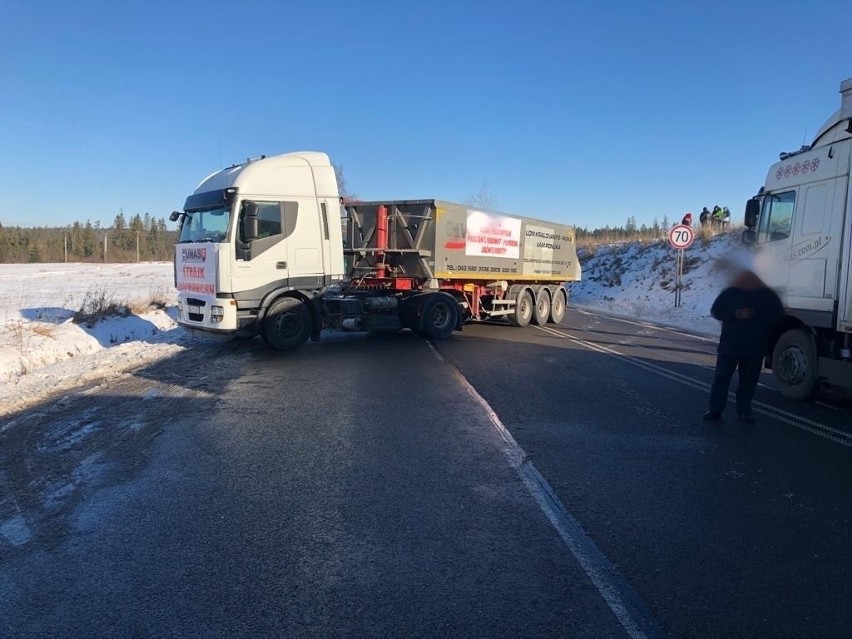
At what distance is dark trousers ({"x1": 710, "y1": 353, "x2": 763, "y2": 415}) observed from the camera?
6930mm

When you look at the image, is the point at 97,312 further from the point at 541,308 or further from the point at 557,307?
the point at 557,307

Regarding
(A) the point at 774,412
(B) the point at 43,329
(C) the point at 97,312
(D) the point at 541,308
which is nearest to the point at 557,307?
(D) the point at 541,308

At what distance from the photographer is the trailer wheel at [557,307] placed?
64.3 feet

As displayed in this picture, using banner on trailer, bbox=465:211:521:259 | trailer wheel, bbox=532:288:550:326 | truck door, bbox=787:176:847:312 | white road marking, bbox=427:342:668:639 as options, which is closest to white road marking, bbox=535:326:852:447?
truck door, bbox=787:176:847:312

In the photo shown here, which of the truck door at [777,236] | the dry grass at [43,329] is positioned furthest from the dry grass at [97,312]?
the truck door at [777,236]

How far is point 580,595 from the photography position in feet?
10.6

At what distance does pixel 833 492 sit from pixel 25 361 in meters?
11.7

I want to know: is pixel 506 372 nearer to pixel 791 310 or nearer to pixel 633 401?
pixel 633 401

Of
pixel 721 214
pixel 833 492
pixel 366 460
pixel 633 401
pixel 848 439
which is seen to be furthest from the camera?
pixel 721 214

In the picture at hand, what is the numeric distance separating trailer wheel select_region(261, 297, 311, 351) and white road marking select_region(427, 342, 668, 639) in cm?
689

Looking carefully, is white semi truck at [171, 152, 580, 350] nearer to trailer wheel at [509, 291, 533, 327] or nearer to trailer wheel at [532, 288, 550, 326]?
trailer wheel at [509, 291, 533, 327]

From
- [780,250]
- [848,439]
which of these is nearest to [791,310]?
[780,250]

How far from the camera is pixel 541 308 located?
18.8m

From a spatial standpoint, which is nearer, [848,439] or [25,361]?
[848,439]
